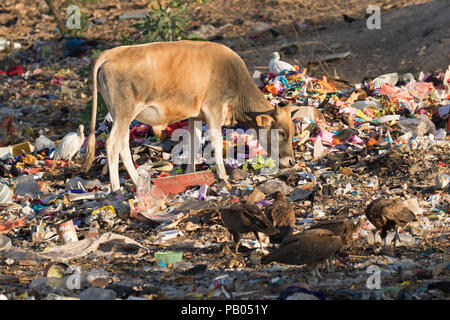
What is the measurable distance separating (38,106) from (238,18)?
5.75m

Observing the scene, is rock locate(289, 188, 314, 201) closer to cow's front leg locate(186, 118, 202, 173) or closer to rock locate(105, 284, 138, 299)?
cow's front leg locate(186, 118, 202, 173)

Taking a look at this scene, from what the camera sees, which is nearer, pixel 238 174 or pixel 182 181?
pixel 182 181

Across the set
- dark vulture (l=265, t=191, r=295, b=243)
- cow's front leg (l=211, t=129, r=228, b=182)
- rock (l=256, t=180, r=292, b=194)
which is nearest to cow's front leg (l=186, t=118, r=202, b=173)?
cow's front leg (l=211, t=129, r=228, b=182)

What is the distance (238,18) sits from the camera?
16.1 meters

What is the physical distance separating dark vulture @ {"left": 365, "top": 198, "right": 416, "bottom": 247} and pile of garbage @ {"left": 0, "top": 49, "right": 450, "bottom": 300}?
21 centimetres

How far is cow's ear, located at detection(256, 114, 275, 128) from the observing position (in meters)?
7.95

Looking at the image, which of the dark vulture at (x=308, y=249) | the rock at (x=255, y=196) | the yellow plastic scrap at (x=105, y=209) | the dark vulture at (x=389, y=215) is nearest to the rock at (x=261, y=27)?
the rock at (x=255, y=196)

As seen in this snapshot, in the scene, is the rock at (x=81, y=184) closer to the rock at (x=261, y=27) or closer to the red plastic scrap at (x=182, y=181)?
the red plastic scrap at (x=182, y=181)

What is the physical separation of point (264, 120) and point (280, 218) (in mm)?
2805

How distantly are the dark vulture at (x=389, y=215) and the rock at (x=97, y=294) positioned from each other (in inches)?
83.9

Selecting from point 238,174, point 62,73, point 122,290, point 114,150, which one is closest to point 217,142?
point 238,174

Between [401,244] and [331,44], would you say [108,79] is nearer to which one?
[401,244]

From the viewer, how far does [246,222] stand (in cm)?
520

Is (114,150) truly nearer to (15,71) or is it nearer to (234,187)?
(234,187)
